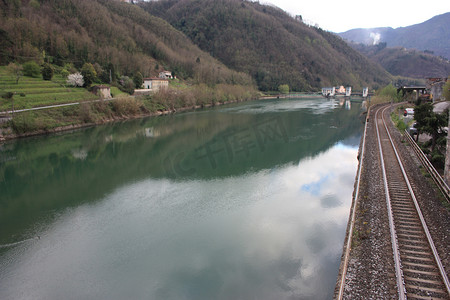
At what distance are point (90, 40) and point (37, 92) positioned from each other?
29637mm

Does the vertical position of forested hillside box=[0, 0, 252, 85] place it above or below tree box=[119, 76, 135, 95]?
above

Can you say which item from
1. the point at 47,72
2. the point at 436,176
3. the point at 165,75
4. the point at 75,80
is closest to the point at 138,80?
the point at 75,80

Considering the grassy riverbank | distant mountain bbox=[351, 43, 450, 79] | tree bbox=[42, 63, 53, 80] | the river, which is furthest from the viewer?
distant mountain bbox=[351, 43, 450, 79]

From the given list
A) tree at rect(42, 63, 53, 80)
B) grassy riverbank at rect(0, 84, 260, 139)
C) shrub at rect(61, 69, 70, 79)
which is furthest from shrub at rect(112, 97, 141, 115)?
shrub at rect(61, 69, 70, 79)

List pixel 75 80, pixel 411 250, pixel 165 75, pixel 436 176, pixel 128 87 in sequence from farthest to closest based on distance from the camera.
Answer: pixel 165 75, pixel 128 87, pixel 75 80, pixel 436 176, pixel 411 250

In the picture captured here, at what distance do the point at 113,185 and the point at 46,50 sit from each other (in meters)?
44.1

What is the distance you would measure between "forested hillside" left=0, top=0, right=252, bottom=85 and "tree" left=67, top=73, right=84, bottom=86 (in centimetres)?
687

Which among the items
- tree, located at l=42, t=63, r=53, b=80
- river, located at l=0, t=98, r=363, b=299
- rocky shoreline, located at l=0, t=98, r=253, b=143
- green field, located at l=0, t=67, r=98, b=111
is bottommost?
river, located at l=0, t=98, r=363, b=299

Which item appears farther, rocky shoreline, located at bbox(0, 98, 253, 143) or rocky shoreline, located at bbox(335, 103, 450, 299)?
rocky shoreline, located at bbox(0, 98, 253, 143)

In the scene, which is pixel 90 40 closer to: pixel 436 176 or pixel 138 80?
pixel 138 80

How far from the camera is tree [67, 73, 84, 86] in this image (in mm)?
Answer: 39656

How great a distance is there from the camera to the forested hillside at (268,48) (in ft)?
364

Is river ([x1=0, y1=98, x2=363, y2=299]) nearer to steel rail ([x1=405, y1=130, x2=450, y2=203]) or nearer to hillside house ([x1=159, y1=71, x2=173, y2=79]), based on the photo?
steel rail ([x1=405, y1=130, x2=450, y2=203])

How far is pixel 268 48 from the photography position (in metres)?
125
